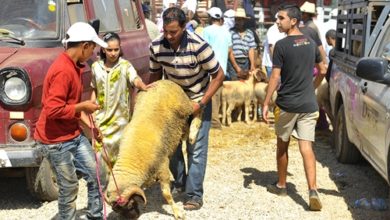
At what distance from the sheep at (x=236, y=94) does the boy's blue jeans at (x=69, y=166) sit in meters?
5.73

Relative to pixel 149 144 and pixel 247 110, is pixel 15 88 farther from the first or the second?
pixel 247 110

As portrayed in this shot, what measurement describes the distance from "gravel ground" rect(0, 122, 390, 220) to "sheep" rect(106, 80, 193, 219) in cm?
77

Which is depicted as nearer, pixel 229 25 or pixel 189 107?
pixel 189 107

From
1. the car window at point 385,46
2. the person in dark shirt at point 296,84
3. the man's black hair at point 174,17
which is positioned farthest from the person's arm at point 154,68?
the car window at point 385,46

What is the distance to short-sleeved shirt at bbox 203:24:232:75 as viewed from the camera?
9.27 meters

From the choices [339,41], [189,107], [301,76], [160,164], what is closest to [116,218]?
[160,164]

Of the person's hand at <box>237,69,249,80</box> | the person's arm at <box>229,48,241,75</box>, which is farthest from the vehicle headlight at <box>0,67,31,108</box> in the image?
the person's hand at <box>237,69,249,80</box>

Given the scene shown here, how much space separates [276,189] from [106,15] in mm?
2753

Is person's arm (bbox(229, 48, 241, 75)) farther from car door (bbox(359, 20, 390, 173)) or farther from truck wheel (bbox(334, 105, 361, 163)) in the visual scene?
car door (bbox(359, 20, 390, 173))

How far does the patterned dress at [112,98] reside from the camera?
4.89m

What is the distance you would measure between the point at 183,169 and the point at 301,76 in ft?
4.85

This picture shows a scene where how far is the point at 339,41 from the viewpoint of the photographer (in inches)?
307

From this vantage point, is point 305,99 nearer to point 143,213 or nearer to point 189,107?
point 189,107

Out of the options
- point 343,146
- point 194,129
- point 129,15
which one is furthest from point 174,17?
point 343,146
